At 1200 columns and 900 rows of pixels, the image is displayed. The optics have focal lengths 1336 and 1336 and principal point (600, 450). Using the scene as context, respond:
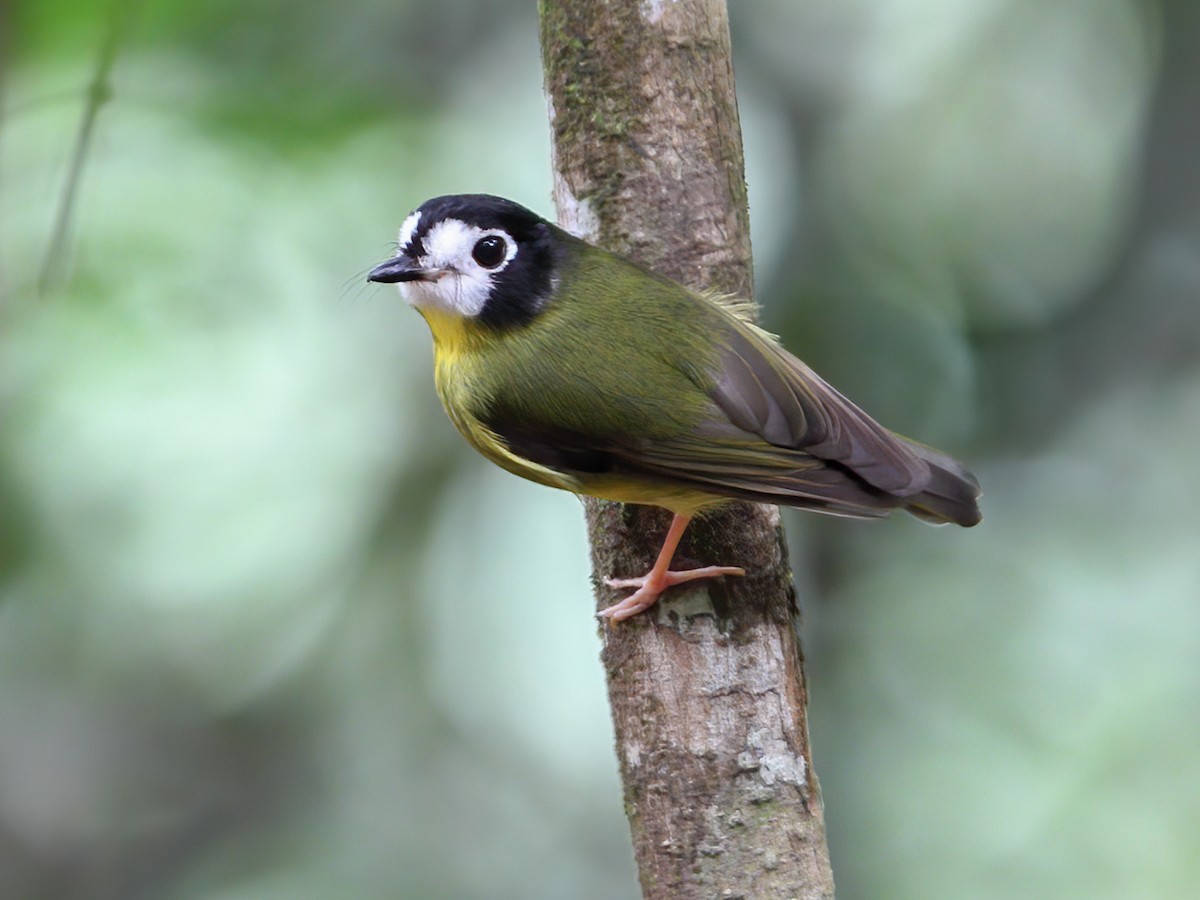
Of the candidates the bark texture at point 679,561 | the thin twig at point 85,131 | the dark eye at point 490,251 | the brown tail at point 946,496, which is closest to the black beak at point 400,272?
the dark eye at point 490,251

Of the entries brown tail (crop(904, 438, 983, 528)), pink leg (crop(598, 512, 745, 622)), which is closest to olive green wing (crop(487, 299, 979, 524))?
brown tail (crop(904, 438, 983, 528))

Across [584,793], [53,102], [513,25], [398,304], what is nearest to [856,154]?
[513,25]

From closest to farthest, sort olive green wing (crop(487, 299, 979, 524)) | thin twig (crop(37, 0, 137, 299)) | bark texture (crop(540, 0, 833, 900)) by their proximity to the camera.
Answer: bark texture (crop(540, 0, 833, 900)), olive green wing (crop(487, 299, 979, 524)), thin twig (crop(37, 0, 137, 299))

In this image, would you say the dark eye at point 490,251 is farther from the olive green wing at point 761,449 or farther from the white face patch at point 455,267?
the olive green wing at point 761,449

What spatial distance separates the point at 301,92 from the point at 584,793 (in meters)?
2.83

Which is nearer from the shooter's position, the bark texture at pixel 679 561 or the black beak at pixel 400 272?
the bark texture at pixel 679 561

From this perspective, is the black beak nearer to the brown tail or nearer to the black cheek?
the black cheek

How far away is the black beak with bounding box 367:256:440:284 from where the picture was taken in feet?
10.0

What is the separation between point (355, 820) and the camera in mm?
5059

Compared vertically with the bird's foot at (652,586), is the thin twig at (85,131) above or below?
above

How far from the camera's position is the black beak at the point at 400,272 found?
305 cm

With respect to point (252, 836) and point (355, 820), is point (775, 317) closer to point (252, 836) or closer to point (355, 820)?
point (355, 820)

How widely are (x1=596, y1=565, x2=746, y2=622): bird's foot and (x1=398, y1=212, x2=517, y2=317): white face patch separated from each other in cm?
76

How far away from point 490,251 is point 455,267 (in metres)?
0.09
